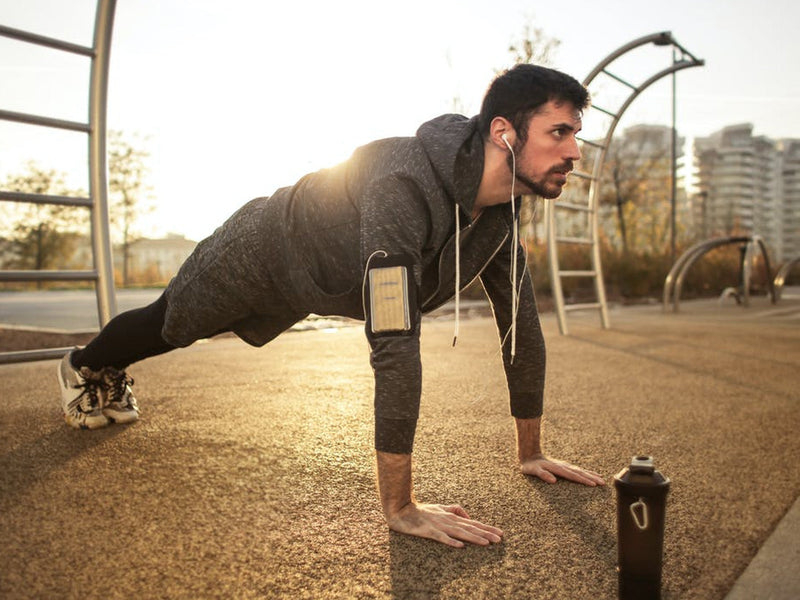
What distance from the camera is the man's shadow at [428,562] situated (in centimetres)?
126

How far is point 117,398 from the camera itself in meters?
2.52

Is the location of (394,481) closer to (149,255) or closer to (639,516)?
(639,516)

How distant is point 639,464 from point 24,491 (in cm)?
152

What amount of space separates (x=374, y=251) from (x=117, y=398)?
1.48 m

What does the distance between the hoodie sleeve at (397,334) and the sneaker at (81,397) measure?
1382 mm

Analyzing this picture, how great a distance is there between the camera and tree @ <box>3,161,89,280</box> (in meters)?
3.77

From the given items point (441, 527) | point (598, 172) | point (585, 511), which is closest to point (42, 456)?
point (441, 527)

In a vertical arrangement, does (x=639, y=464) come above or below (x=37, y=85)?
below

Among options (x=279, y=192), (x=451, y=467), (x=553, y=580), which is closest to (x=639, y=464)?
(x=553, y=580)

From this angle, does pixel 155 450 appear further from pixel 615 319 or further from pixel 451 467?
pixel 615 319

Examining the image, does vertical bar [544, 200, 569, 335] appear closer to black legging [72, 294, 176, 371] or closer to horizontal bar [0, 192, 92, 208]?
horizontal bar [0, 192, 92, 208]

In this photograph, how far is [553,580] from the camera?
1.29 metres

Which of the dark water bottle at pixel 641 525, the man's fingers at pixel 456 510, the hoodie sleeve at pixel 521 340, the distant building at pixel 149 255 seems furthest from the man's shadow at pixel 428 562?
the distant building at pixel 149 255

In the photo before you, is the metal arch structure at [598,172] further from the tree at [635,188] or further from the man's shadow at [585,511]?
the tree at [635,188]
